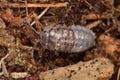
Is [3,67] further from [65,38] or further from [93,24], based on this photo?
[93,24]

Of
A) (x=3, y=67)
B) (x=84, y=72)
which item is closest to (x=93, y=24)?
(x=84, y=72)

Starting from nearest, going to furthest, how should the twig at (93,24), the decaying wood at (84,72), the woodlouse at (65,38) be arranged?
1. the decaying wood at (84,72)
2. the woodlouse at (65,38)
3. the twig at (93,24)

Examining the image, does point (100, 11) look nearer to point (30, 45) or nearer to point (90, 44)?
point (90, 44)

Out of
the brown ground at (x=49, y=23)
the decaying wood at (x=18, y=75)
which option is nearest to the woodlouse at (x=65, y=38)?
the brown ground at (x=49, y=23)

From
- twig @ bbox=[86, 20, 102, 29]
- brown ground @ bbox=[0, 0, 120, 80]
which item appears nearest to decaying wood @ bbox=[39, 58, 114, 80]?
brown ground @ bbox=[0, 0, 120, 80]

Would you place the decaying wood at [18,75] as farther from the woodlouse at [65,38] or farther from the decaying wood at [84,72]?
the woodlouse at [65,38]
